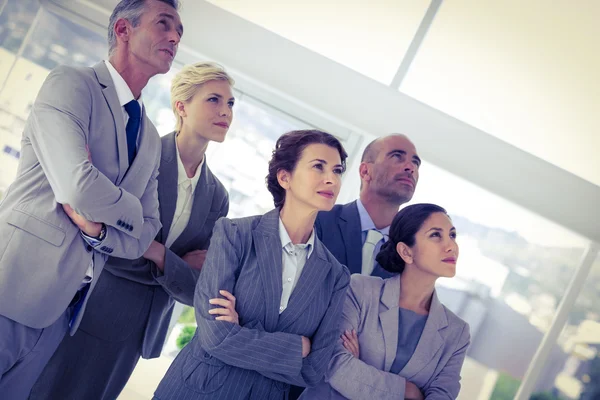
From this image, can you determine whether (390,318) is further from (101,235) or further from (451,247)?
(101,235)

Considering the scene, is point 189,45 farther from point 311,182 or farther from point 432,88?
point 311,182

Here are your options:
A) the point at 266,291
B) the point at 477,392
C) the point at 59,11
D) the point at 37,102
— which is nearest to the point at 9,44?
the point at 59,11

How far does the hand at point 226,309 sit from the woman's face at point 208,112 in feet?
3.57

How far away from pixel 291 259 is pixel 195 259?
2.11 ft

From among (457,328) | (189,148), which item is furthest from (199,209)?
(457,328)

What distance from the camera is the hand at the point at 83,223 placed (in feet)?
6.31

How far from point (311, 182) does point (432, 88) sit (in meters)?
2.53

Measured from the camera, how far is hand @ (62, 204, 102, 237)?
1924 mm

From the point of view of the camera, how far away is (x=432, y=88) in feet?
14.6

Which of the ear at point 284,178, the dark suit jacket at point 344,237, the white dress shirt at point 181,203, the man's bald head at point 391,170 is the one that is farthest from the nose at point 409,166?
the white dress shirt at point 181,203

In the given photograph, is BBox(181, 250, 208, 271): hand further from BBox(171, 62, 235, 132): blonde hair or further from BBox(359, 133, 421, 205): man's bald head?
BBox(359, 133, 421, 205): man's bald head

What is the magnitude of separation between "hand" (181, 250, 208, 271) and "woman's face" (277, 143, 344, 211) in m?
0.61

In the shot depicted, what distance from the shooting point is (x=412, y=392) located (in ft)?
7.92

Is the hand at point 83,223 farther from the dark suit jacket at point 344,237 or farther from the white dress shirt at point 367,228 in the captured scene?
the white dress shirt at point 367,228
